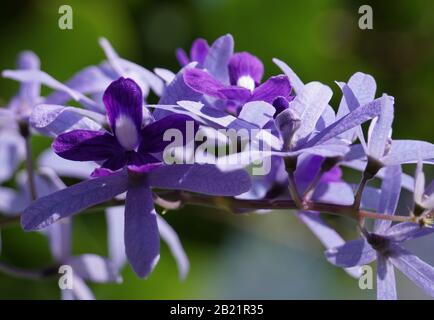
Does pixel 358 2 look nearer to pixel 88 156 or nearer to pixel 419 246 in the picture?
pixel 419 246

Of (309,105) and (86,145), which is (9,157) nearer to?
(86,145)

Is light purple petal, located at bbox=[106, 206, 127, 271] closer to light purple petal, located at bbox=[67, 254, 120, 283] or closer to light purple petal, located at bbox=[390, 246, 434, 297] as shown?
light purple petal, located at bbox=[67, 254, 120, 283]

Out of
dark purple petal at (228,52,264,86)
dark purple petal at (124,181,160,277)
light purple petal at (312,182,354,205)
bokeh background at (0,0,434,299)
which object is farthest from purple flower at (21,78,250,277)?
bokeh background at (0,0,434,299)

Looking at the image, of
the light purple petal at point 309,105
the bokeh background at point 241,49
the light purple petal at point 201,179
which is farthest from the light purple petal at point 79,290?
the bokeh background at point 241,49

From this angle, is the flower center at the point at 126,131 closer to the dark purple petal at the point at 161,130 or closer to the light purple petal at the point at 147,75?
the dark purple petal at the point at 161,130
